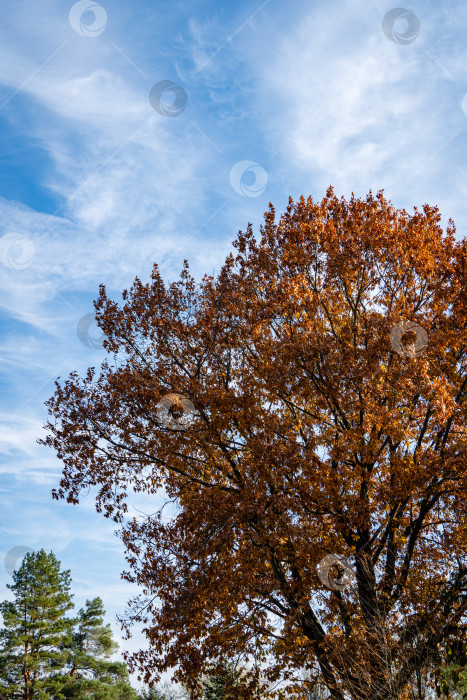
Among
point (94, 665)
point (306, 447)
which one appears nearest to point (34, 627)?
point (94, 665)

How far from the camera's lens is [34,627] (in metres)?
33.0

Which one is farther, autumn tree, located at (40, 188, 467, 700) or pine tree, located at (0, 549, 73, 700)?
pine tree, located at (0, 549, 73, 700)

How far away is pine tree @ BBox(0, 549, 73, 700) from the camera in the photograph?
3162 cm

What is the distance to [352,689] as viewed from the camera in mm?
9938

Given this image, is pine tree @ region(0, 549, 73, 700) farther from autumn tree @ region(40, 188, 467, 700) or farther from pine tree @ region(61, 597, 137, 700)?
autumn tree @ region(40, 188, 467, 700)

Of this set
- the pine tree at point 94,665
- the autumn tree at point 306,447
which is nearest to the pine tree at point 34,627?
the pine tree at point 94,665

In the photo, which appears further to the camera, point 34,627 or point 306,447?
point 34,627

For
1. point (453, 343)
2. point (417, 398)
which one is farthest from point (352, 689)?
point (453, 343)

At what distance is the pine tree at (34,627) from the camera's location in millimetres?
31625

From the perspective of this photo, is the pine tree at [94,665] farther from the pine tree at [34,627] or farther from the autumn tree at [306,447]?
the autumn tree at [306,447]

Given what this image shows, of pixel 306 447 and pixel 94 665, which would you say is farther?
pixel 94 665

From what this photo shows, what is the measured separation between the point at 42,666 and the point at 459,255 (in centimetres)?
3338

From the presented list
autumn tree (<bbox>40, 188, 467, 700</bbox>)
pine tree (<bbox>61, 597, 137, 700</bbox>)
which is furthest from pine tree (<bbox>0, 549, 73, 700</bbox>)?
autumn tree (<bbox>40, 188, 467, 700</bbox>)

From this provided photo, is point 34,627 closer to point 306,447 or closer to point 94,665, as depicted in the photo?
point 94,665
